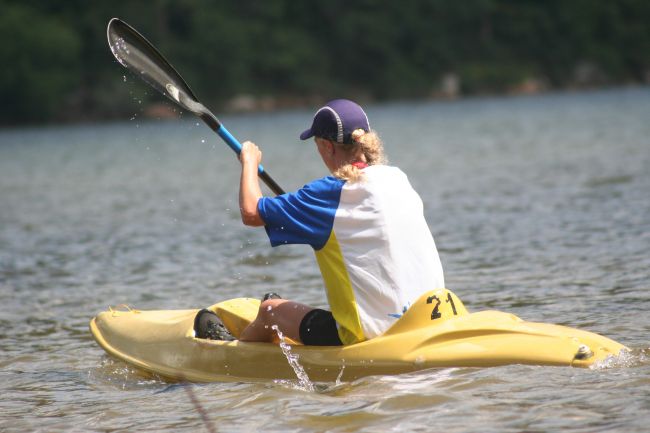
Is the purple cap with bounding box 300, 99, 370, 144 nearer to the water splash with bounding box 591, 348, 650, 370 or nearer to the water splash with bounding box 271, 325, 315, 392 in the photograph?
the water splash with bounding box 271, 325, 315, 392

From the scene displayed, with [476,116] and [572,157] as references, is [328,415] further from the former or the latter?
[476,116]

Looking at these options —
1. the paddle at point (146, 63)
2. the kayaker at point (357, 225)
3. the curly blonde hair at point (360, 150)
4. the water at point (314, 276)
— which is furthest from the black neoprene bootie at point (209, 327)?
the curly blonde hair at point (360, 150)

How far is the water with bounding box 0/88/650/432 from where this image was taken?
555cm

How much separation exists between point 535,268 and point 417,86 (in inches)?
2507

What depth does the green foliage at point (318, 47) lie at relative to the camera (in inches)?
2379

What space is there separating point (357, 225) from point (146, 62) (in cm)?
285

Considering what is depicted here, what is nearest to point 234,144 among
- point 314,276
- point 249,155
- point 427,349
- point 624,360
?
point 249,155

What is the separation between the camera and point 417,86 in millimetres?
72688

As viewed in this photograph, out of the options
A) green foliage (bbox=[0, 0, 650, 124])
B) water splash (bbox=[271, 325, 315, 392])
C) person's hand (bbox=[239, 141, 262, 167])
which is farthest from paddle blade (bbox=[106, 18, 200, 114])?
green foliage (bbox=[0, 0, 650, 124])

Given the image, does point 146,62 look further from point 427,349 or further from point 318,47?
point 318,47

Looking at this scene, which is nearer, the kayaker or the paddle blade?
the kayaker

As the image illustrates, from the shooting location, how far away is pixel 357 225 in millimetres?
5672

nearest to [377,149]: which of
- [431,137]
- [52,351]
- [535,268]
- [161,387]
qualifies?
[161,387]

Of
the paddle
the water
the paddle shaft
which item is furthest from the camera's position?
the paddle
